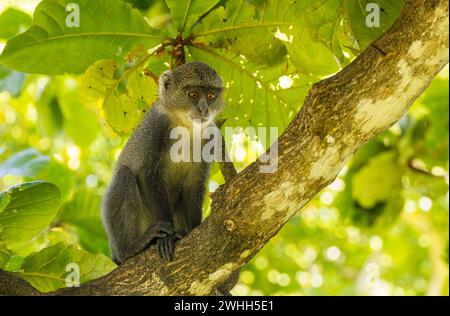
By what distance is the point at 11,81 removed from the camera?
8219mm

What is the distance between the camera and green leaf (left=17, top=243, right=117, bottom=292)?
217 inches

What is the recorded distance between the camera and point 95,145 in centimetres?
1361

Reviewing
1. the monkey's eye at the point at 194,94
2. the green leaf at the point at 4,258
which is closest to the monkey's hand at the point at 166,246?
the green leaf at the point at 4,258

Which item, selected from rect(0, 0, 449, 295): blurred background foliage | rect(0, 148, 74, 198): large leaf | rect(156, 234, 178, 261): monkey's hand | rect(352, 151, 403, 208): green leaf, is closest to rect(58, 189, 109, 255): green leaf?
rect(0, 0, 449, 295): blurred background foliage

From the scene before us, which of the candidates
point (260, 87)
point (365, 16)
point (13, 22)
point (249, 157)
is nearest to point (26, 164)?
point (260, 87)

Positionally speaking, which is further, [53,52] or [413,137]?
[413,137]

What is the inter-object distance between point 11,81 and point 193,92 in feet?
8.43

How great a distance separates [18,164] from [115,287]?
2178mm

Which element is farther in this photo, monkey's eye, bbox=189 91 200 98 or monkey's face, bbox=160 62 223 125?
monkey's eye, bbox=189 91 200 98

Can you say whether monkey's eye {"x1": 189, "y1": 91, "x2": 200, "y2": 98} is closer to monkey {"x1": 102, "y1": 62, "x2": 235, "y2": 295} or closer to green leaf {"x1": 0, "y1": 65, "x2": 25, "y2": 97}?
monkey {"x1": 102, "y1": 62, "x2": 235, "y2": 295}

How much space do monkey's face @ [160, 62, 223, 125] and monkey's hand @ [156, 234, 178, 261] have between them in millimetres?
2024

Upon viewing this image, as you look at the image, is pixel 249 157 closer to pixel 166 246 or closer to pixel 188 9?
pixel 188 9
